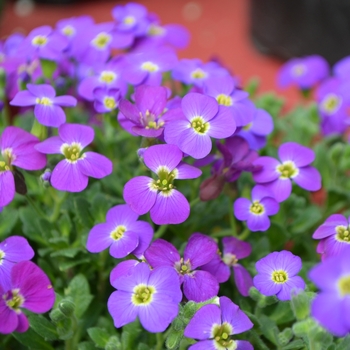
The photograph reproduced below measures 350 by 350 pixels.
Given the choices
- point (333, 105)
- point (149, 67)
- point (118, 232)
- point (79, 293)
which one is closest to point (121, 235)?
point (118, 232)

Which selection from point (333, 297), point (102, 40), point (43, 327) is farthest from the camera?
point (102, 40)

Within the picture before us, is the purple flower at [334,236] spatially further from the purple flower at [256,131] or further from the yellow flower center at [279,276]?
the purple flower at [256,131]

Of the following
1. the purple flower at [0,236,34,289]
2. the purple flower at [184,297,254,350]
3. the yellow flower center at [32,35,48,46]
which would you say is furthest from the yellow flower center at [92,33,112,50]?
the purple flower at [184,297,254,350]

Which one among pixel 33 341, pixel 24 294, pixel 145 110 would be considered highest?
pixel 145 110

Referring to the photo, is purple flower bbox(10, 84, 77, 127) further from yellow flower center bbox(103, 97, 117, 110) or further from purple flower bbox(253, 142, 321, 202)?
purple flower bbox(253, 142, 321, 202)

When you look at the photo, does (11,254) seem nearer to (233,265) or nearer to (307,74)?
(233,265)

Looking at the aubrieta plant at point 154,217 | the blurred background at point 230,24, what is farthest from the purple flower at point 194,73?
the blurred background at point 230,24

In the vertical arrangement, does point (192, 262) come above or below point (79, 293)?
above
